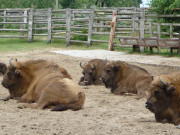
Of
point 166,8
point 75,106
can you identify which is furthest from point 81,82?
point 166,8

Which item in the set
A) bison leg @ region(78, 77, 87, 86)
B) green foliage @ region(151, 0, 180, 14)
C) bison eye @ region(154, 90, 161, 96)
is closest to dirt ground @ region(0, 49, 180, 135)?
bison eye @ region(154, 90, 161, 96)

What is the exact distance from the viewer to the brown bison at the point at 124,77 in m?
10.5

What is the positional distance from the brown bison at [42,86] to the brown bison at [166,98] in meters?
1.61

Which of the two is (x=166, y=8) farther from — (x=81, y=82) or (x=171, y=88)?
(x=171, y=88)

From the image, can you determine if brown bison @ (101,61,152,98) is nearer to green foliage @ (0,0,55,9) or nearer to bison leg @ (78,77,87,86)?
bison leg @ (78,77,87,86)

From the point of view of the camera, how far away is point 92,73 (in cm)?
1237

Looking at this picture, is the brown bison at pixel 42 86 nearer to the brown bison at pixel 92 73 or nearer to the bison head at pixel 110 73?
the bison head at pixel 110 73

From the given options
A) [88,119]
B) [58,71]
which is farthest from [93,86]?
[88,119]

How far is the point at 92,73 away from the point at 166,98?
5645 millimetres

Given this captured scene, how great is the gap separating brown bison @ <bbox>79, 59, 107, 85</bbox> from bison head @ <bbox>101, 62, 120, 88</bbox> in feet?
4.23

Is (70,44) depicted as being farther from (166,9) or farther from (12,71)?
(12,71)

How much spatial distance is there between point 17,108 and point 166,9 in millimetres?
13927

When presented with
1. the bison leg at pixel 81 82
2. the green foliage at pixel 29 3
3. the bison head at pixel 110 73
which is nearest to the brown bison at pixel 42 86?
the bison head at pixel 110 73

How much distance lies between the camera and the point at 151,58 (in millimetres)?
18047
